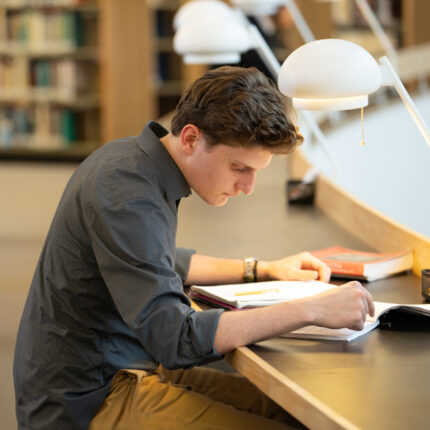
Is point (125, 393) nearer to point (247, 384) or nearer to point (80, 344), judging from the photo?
point (80, 344)

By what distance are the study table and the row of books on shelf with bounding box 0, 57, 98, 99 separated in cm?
657

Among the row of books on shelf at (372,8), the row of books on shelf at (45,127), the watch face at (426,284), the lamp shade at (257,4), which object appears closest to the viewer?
the watch face at (426,284)

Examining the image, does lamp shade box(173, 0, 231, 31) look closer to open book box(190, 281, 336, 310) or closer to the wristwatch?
the wristwatch

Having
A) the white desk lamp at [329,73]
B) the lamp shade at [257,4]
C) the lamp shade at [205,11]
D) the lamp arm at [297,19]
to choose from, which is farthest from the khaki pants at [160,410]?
the lamp arm at [297,19]

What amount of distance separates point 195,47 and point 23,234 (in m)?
2.28

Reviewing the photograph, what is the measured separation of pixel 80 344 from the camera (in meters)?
1.57

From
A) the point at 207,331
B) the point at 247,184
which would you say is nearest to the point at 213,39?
the point at 247,184

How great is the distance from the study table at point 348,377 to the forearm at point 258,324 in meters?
0.03

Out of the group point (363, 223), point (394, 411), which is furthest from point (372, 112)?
point (394, 411)

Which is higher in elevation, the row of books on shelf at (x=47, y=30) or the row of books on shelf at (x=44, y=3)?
the row of books on shelf at (x=44, y=3)

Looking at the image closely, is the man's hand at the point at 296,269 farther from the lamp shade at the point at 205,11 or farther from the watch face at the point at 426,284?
the lamp shade at the point at 205,11

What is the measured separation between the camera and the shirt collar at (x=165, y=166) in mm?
1585

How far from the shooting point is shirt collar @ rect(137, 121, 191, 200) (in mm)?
1585

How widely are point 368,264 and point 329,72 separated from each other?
1.81 feet
